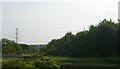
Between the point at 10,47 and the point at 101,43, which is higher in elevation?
the point at 101,43

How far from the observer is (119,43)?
19328mm

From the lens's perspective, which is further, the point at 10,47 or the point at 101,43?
the point at 10,47


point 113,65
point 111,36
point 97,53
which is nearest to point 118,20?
point 111,36

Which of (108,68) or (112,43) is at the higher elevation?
(112,43)

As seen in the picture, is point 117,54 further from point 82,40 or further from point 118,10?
point 82,40

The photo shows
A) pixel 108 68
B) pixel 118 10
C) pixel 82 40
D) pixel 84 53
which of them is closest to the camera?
pixel 108 68

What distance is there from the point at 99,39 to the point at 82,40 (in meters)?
2.22

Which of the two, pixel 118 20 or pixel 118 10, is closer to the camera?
pixel 118 10

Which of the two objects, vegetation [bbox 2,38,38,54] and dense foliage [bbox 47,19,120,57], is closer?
dense foliage [bbox 47,19,120,57]

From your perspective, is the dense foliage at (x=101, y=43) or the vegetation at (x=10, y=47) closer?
the dense foliage at (x=101, y=43)

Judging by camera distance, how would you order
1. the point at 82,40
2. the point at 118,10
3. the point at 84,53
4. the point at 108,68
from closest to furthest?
the point at 108,68 < the point at 118,10 < the point at 84,53 < the point at 82,40

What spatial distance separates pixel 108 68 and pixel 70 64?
7.26ft

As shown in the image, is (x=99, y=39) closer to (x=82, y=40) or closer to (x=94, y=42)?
(x=94, y=42)

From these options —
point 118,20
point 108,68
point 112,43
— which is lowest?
point 108,68
